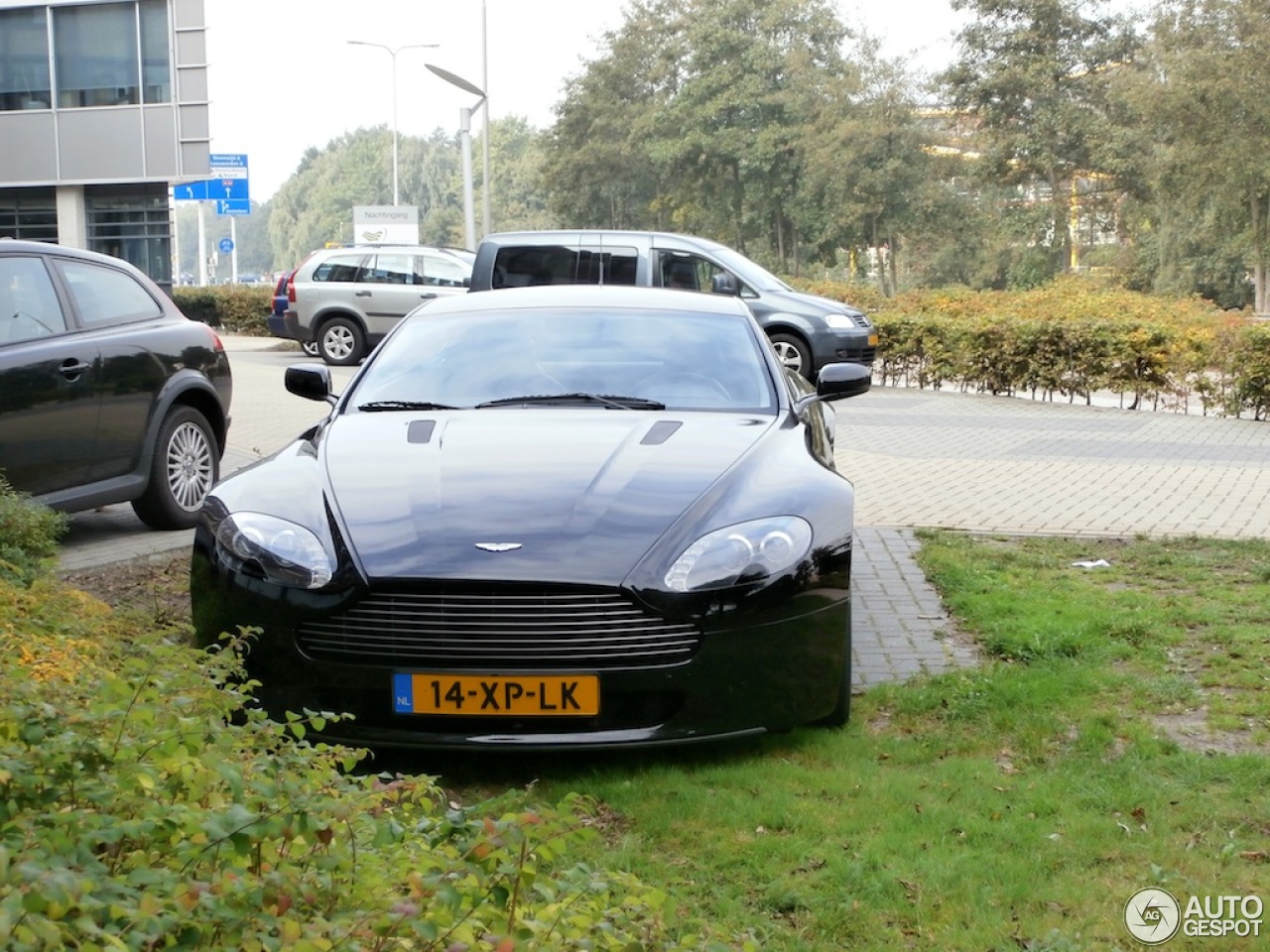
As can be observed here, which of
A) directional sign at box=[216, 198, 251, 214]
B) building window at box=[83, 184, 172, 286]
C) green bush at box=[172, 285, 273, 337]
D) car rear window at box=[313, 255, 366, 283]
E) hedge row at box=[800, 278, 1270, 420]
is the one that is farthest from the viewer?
directional sign at box=[216, 198, 251, 214]

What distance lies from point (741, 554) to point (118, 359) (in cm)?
486

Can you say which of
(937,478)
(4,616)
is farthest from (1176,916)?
(937,478)

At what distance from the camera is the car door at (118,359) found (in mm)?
8172

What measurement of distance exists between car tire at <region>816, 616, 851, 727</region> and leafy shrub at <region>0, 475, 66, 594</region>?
2.86 m

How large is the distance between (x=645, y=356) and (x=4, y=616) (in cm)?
264

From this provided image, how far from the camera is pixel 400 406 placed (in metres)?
5.82

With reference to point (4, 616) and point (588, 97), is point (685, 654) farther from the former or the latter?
point (588, 97)

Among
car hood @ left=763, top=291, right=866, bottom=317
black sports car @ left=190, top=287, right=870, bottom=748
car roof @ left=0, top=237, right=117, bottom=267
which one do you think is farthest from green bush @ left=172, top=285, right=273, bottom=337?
black sports car @ left=190, top=287, right=870, bottom=748

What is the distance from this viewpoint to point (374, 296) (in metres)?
24.6

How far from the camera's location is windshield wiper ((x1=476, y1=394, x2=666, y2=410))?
575cm

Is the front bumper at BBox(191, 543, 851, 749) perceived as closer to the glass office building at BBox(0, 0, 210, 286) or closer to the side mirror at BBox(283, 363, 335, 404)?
the side mirror at BBox(283, 363, 335, 404)

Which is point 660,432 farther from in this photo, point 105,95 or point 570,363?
point 105,95

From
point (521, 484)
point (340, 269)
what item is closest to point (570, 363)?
point (521, 484)

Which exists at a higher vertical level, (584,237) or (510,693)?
(584,237)
